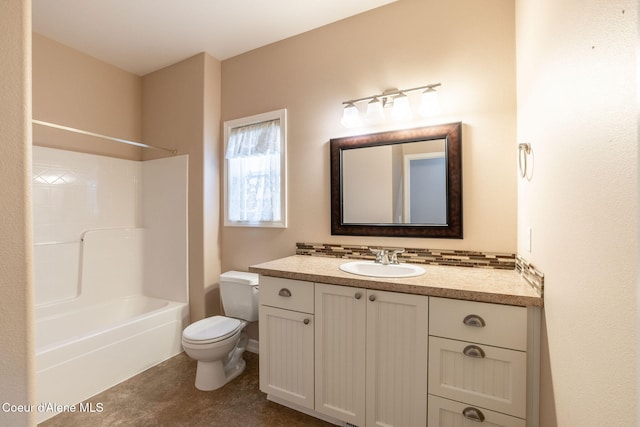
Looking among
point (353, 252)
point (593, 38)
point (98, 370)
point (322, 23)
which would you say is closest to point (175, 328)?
point (98, 370)

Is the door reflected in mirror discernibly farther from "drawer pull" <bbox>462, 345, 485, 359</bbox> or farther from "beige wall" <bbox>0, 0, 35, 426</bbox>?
"beige wall" <bbox>0, 0, 35, 426</bbox>

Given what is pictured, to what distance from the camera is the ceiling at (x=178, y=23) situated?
2.00 metres

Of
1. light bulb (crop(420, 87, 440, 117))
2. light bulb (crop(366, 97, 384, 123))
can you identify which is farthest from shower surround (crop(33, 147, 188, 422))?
light bulb (crop(420, 87, 440, 117))

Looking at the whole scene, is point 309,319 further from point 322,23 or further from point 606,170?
point 322,23

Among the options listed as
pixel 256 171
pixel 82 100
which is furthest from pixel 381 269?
pixel 82 100

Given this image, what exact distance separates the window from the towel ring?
159cm

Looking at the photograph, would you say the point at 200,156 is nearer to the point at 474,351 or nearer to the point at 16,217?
the point at 16,217

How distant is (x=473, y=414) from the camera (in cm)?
124

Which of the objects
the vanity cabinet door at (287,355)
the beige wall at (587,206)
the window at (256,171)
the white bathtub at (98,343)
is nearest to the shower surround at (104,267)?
the white bathtub at (98,343)

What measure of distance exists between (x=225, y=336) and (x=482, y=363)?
1565mm

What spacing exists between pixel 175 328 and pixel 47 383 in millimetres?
883

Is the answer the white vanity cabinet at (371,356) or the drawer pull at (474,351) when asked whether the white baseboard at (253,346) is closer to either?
the white vanity cabinet at (371,356)

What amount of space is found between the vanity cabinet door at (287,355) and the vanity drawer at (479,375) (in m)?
0.66

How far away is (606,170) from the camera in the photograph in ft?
2.20
